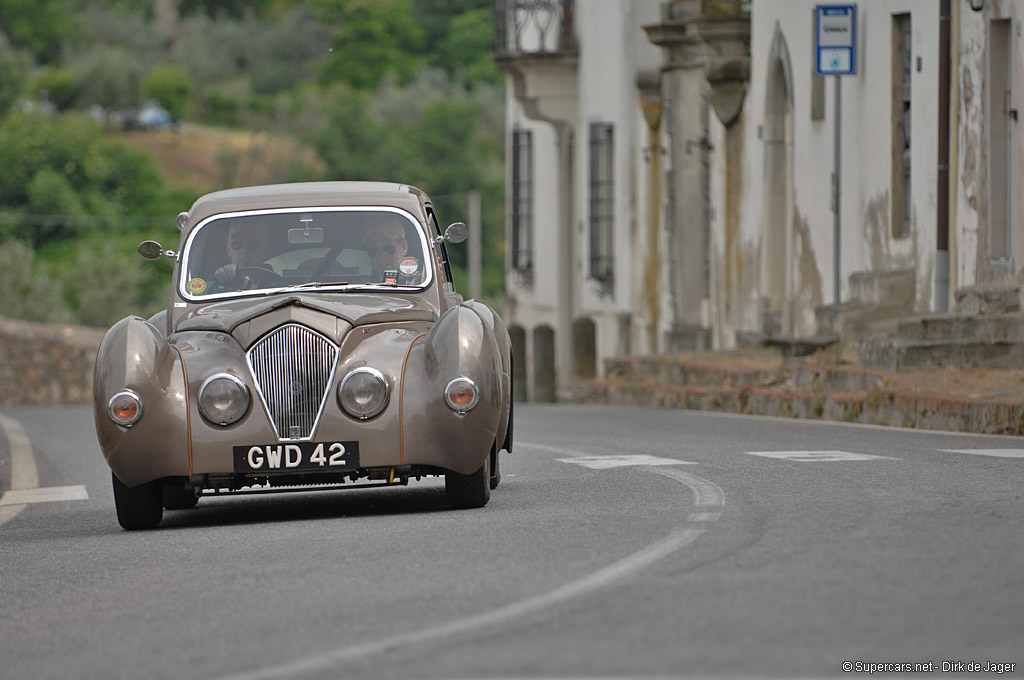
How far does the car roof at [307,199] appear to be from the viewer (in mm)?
11258


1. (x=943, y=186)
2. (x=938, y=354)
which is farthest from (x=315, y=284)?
(x=943, y=186)

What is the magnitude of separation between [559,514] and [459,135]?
9302 cm

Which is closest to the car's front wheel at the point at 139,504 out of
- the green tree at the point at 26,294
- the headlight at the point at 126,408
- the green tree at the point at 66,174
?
the headlight at the point at 126,408

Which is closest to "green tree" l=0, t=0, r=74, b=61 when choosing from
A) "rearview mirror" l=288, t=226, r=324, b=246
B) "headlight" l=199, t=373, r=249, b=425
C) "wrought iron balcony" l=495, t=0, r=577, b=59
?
"wrought iron balcony" l=495, t=0, r=577, b=59

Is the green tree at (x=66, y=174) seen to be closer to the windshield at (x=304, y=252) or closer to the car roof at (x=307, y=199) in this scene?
the car roof at (x=307, y=199)

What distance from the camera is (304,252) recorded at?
11.1 m

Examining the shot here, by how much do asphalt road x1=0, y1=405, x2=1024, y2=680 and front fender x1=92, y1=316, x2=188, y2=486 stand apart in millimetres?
369

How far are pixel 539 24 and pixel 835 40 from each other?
20004 millimetres

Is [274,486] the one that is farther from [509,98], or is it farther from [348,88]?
[348,88]

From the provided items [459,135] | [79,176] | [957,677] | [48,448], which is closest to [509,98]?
[48,448]

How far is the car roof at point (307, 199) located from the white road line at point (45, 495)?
2.59 meters

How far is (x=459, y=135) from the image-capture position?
10144 centimetres

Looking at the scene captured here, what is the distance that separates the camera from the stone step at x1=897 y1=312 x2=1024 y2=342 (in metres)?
17.0

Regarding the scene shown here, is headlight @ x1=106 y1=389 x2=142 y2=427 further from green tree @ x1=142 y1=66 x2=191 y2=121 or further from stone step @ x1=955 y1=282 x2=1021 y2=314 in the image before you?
green tree @ x1=142 y1=66 x2=191 y2=121
